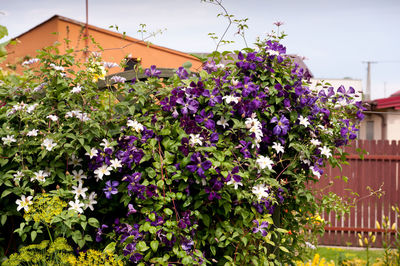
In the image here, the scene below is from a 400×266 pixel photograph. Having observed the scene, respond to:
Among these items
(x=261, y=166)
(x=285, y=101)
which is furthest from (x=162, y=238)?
(x=285, y=101)

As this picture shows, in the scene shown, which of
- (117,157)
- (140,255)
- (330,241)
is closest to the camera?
(140,255)

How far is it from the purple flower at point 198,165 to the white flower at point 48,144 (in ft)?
2.73

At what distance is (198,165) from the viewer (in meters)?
2.20

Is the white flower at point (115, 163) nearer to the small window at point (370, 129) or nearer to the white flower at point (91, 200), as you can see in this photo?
the white flower at point (91, 200)

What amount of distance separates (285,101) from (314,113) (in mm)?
223

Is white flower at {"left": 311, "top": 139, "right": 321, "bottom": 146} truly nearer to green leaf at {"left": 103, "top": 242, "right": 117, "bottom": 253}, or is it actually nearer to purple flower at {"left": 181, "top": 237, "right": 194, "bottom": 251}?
purple flower at {"left": 181, "top": 237, "right": 194, "bottom": 251}

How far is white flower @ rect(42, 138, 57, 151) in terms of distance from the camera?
94.6 inches

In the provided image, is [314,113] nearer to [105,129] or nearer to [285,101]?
[285,101]

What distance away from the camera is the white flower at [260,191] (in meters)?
2.27

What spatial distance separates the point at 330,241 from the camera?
664 centimetres

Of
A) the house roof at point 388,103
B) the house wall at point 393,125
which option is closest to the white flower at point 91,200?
the house roof at point 388,103

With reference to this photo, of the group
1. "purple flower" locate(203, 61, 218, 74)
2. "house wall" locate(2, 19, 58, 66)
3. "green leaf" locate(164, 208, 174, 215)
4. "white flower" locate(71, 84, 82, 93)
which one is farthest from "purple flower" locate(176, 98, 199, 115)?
"house wall" locate(2, 19, 58, 66)

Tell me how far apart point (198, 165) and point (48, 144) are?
0.92m

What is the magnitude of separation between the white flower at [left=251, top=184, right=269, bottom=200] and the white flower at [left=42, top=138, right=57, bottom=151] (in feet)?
3.87
